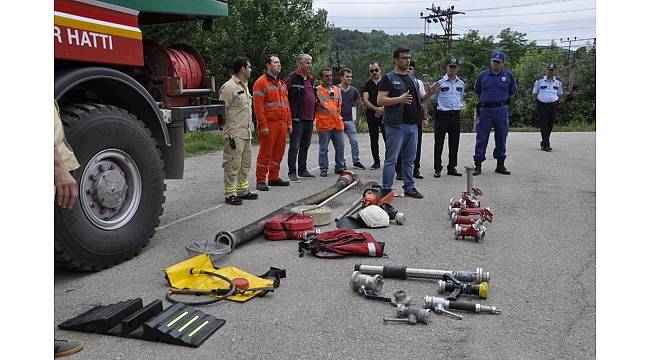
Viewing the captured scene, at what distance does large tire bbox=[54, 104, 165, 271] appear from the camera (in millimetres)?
4523

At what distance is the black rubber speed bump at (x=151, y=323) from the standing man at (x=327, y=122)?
6.70 meters

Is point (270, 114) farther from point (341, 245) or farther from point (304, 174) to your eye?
point (341, 245)

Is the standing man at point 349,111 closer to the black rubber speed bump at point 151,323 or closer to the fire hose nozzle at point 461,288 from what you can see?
the fire hose nozzle at point 461,288

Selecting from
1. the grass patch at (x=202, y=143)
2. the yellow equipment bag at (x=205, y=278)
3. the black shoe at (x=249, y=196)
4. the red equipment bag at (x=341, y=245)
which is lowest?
the yellow equipment bag at (x=205, y=278)

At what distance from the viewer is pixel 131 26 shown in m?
5.05

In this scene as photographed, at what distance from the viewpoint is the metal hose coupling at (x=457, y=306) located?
3.88 meters

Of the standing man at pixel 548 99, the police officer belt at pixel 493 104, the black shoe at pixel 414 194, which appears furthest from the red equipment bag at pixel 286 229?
the standing man at pixel 548 99

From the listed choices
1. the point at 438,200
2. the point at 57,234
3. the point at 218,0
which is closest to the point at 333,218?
the point at 438,200

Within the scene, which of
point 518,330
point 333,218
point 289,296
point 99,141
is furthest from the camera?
point 333,218

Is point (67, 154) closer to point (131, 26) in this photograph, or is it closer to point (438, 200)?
point (131, 26)

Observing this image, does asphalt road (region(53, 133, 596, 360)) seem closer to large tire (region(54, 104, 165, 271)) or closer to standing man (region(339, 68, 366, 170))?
large tire (region(54, 104, 165, 271))

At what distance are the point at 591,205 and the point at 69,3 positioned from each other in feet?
21.1

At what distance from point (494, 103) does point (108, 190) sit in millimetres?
7204

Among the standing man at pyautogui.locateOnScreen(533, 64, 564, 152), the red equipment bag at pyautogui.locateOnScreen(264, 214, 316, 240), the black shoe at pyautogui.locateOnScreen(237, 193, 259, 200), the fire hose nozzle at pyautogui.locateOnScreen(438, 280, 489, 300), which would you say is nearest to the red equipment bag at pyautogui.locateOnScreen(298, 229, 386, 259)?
the red equipment bag at pyautogui.locateOnScreen(264, 214, 316, 240)
